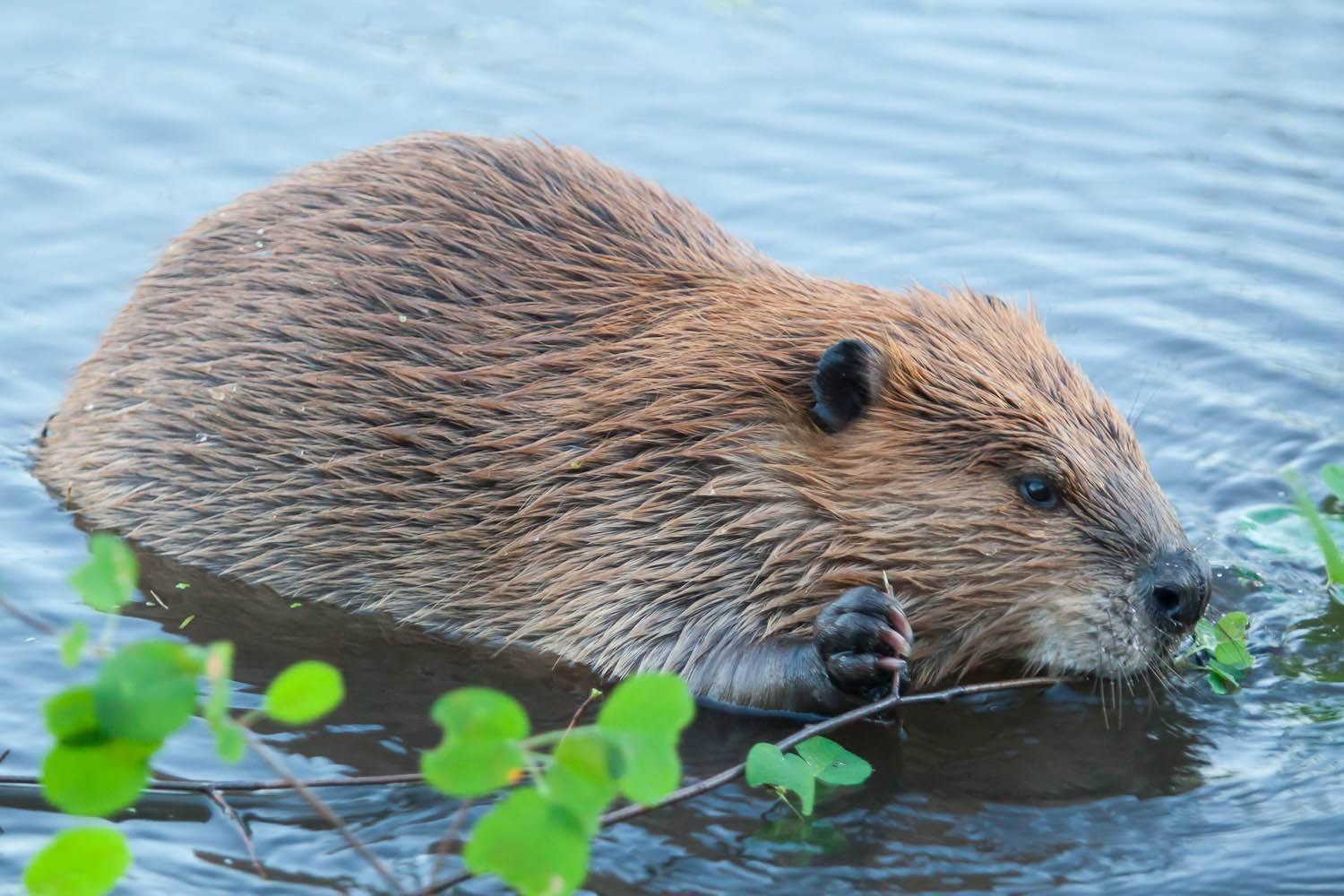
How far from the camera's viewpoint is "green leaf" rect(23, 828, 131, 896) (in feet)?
9.77

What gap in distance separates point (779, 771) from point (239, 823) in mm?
1223

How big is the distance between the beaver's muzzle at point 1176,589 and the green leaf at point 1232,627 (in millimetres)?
464

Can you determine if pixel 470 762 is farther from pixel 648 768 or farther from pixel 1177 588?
pixel 1177 588

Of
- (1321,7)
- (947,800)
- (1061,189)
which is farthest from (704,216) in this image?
(1321,7)

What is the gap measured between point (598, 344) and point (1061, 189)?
396 centimetres

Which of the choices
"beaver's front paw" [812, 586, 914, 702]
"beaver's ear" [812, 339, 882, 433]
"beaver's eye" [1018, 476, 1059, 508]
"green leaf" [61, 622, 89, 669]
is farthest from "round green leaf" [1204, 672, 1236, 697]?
"green leaf" [61, 622, 89, 669]

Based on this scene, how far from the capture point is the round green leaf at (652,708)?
9.02 feet

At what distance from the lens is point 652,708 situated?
9.04ft

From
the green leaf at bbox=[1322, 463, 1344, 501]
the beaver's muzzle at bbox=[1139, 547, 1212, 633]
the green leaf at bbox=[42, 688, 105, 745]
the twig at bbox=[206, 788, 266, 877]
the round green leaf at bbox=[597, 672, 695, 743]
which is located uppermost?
the green leaf at bbox=[1322, 463, 1344, 501]

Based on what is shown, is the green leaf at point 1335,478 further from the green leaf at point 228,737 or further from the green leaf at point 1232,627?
the green leaf at point 228,737

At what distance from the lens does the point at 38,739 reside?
4.58 m

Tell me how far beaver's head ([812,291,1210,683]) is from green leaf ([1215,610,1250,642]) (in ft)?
1.50

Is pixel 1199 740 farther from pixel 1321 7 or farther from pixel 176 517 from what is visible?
pixel 1321 7

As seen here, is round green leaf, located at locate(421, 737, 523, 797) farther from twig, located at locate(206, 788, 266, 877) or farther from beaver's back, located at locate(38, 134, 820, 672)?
beaver's back, located at locate(38, 134, 820, 672)
